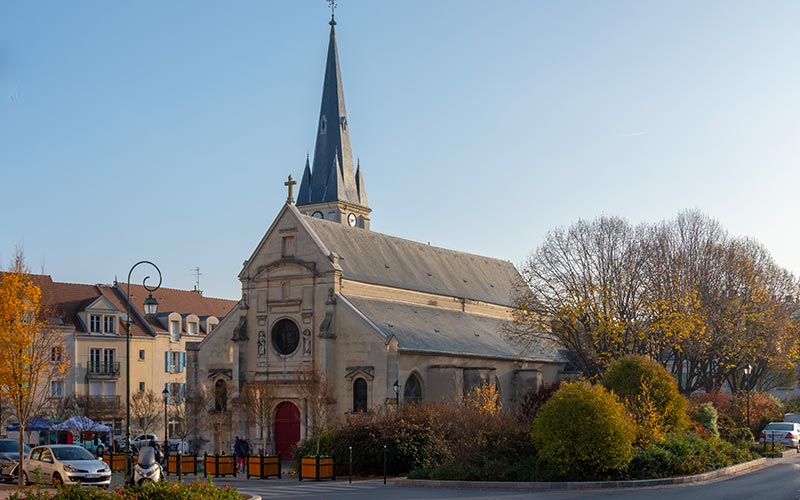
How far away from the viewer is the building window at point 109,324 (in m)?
67.1

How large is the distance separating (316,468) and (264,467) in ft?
9.04

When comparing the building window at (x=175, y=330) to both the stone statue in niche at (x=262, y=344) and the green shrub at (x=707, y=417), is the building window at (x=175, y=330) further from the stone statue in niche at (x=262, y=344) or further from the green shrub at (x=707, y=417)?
the green shrub at (x=707, y=417)

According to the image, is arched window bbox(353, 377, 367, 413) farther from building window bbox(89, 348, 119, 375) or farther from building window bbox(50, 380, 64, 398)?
building window bbox(89, 348, 119, 375)

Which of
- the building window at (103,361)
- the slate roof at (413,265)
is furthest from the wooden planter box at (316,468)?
the building window at (103,361)

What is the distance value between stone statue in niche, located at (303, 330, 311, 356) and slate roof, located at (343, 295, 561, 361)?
278cm

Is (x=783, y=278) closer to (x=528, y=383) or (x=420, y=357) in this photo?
(x=528, y=383)

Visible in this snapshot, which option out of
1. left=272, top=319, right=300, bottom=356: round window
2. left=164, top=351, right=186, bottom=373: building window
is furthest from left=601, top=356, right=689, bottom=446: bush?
left=164, top=351, right=186, bottom=373: building window

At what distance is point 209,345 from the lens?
54781 millimetres

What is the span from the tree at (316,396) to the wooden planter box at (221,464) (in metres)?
7.06

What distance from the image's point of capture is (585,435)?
2830 cm

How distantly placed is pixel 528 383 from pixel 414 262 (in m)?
10.4

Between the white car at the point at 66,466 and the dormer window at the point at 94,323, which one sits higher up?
the dormer window at the point at 94,323

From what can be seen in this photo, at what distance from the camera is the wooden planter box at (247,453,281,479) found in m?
36.4

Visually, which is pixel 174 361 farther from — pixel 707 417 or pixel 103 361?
pixel 707 417
